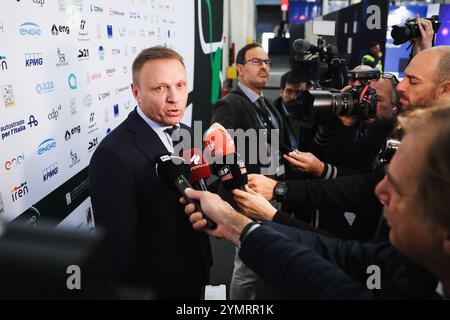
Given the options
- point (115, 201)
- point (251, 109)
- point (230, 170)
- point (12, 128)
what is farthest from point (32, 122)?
point (251, 109)

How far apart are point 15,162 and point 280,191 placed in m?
1.10

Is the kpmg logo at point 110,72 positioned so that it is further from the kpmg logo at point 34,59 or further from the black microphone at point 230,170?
the black microphone at point 230,170

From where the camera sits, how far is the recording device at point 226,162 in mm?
1247

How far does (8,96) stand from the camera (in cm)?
149

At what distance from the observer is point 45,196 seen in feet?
5.78

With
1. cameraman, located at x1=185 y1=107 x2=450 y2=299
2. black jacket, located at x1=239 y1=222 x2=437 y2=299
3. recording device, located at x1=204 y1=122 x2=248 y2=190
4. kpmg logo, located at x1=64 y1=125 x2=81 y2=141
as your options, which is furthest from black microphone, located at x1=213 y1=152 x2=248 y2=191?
kpmg logo, located at x1=64 y1=125 x2=81 y2=141

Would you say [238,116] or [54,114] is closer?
[54,114]

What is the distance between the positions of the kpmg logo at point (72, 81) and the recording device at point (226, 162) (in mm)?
972

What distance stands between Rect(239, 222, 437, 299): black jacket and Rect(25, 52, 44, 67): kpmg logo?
4.12ft

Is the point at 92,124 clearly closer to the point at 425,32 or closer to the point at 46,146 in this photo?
the point at 46,146

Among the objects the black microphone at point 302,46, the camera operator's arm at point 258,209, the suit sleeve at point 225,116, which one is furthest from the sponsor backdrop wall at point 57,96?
the black microphone at point 302,46

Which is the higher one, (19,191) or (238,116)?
(238,116)
